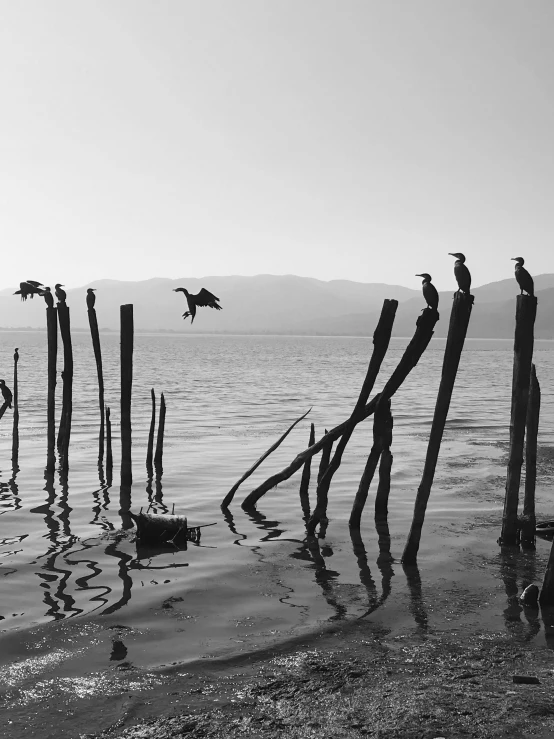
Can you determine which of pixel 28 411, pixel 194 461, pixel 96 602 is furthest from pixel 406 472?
pixel 28 411

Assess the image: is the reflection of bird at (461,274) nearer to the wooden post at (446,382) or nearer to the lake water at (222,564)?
the wooden post at (446,382)

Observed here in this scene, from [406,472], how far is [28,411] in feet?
54.3

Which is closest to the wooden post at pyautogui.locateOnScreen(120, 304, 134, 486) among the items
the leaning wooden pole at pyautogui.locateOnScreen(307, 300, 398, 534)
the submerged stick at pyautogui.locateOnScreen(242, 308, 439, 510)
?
the submerged stick at pyautogui.locateOnScreen(242, 308, 439, 510)

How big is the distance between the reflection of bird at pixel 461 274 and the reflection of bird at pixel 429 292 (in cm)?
32

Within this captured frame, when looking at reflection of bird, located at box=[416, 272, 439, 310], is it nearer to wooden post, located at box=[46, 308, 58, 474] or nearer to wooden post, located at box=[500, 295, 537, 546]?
wooden post, located at box=[500, 295, 537, 546]

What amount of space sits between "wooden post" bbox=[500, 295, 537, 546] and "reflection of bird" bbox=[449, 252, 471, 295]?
653mm

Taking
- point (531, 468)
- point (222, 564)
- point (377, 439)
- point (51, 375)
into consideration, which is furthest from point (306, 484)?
point (51, 375)

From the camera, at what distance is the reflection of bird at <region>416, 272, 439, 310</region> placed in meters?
8.97

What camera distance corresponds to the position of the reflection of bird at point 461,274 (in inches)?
344

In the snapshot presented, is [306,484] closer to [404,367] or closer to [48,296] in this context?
[404,367]

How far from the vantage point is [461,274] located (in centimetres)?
893

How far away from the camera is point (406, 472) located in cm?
1653

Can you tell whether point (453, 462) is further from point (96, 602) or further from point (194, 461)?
point (96, 602)

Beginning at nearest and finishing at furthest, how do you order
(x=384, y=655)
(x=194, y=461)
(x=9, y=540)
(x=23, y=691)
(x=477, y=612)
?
1. (x=23, y=691)
2. (x=384, y=655)
3. (x=477, y=612)
4. (x=9, y=540)
5. (x=194, y=461)
